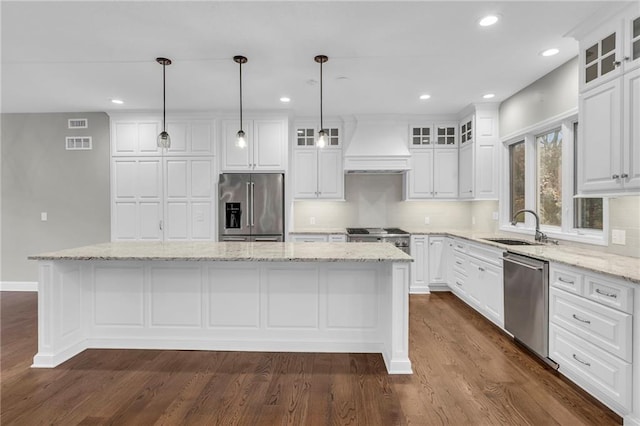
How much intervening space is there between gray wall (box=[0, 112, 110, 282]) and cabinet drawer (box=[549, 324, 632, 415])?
5.76m

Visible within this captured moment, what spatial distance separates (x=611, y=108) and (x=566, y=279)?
4.21 ft

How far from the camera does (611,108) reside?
2.35 m

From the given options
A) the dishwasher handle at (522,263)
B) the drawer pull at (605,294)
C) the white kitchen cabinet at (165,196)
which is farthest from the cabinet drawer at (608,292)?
the white kitchen cabinet at (165,196)

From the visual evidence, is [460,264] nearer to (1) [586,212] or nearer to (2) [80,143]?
(1) [586,212]

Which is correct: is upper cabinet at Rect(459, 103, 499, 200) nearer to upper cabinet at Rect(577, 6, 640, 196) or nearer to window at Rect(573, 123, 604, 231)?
window at Rect(573, 123, 604, 231)

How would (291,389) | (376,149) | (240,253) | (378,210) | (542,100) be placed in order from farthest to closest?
(378,210) → (376,149) → (542,100) → (240,253) → (291,389)

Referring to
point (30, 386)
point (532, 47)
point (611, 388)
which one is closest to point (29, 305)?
point (30, 386)

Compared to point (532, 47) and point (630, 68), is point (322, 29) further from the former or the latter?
point (630, 68)

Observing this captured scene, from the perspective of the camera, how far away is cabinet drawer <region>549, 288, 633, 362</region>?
1.92 metres

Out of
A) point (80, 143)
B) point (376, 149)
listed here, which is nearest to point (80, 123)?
point (80, 143)

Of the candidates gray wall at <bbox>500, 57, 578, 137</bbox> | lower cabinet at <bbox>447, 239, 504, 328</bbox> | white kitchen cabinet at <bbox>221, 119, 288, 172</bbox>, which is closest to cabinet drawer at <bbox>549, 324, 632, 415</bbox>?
lower cabinet at <bbox>447, 239, 504, 328</bbox>

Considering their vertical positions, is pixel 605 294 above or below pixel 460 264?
above

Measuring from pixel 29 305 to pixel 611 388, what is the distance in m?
6.14

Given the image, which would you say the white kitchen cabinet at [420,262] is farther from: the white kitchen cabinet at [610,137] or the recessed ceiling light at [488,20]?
the recessed ceiling light at [488,20]
